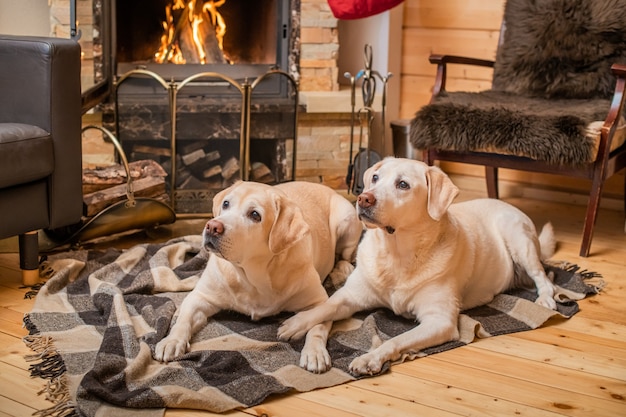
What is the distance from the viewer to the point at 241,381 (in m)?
2.15

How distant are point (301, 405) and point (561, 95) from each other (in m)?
2.24

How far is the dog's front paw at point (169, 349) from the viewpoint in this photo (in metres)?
2.25

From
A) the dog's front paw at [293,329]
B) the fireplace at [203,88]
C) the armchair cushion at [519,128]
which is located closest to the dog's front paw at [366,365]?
the dog's front paw at [293,329]

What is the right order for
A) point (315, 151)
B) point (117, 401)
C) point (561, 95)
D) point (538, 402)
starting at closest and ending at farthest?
1. point (117, 401)
2. point (538, 402)
3. point (561, 95)
4. point (315, 151)

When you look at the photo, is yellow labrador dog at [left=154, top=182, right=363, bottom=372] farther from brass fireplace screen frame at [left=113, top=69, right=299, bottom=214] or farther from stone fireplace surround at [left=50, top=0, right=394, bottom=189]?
stone fireplace surround at [left=50, top=0, right=394, bottom=189]

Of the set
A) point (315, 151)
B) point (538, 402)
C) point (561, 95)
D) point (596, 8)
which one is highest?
point (596, 8)

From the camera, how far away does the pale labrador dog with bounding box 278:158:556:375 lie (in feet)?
7.85

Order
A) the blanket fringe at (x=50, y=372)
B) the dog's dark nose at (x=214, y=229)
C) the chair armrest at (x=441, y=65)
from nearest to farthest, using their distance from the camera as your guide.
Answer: the blanket fringe at (x=50, y=372), the dog's dark nose at (x=214, y=229), the chair armrest at (x=441, y=65)

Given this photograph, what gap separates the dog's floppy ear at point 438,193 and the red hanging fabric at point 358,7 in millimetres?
1786

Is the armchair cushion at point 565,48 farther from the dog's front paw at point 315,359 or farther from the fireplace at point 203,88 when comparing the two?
the dog's front paw at point 315,359

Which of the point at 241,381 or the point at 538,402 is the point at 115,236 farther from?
the point at 538,402

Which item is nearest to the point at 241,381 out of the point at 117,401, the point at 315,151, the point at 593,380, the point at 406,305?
the point at 117,401

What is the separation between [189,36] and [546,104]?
173cm

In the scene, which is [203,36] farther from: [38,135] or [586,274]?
[586,274]
